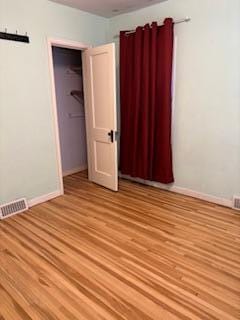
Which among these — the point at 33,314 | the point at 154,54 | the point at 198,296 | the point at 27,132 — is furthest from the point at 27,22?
the point at 198,296

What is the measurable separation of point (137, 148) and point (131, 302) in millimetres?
2238

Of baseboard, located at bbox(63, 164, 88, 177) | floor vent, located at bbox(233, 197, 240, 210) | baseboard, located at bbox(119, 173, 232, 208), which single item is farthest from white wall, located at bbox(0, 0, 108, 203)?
floor vent, located at bbox(233, 197, 240, 210)

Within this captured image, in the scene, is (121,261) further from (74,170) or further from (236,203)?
(74,170)

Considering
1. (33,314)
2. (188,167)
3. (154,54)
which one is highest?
(154,54)

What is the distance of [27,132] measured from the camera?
9.86 feet

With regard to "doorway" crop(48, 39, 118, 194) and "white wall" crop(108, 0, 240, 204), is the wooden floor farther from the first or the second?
"doorway" crop(48, 39, 118, 194)

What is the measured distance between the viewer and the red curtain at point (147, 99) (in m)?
3.13

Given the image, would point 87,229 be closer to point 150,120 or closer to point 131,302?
point 131,302

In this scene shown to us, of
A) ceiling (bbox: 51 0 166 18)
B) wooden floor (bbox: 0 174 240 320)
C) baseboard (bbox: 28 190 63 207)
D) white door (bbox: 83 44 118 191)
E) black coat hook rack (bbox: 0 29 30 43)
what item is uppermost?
ceiling (bbox: 51 0 166 18)

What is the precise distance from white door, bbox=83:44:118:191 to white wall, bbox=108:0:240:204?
80cm

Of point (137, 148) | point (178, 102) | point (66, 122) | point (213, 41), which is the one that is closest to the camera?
point (213, 41)

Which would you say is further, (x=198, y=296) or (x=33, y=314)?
(x=198, y=296)

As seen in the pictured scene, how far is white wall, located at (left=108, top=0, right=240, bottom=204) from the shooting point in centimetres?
272

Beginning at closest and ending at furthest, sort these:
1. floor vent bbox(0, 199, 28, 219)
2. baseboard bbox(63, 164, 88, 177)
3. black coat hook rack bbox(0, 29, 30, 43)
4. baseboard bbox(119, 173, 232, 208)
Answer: black coat hook rack bbox(0, 29, 30, 43) → floor vent bbox(0, 199, 28, 219) → baseboard bbox(119, 173, 232, 208) → baseboard bbox(63, 164, 88, 177)
